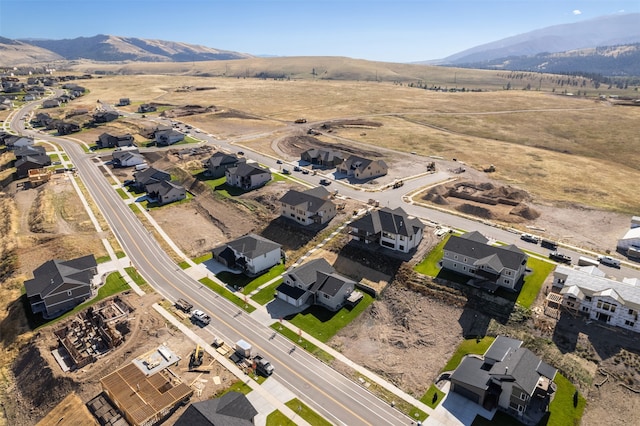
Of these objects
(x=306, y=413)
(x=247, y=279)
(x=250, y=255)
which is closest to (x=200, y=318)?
(x=247, y=279)

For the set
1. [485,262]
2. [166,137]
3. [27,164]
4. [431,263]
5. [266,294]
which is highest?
[166,137]

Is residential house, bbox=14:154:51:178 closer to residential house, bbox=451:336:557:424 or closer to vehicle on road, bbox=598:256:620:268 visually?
residential house, bbox=451:336:557:424

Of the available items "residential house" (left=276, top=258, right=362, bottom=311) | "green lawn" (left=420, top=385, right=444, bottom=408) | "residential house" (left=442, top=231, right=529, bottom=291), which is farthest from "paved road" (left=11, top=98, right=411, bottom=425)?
"residential house" (left=442, top=231, right=529, bottom=291)

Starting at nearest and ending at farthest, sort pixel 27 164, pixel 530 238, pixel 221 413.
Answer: pixel 221 413 < pixel 530 238 < pixel 27 164

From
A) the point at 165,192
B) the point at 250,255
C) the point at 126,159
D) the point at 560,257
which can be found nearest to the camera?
the point at 560,257

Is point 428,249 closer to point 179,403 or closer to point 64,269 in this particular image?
point 179,403

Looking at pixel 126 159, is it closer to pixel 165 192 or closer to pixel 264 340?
pixel 165 192
